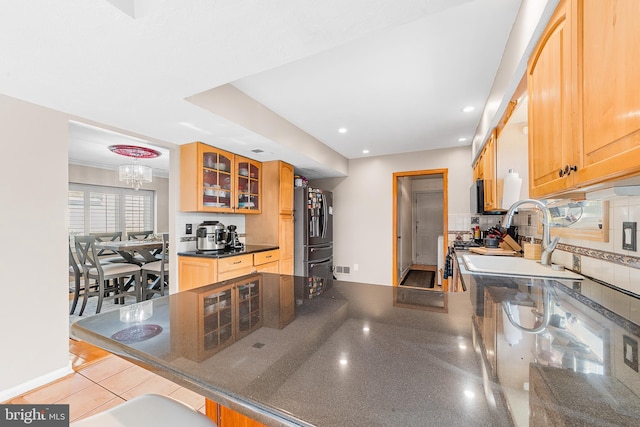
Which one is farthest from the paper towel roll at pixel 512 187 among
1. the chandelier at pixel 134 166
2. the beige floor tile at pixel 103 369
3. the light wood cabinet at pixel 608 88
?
the chandelier at pixel 134 166

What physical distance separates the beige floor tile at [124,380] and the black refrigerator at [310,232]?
7.40 feet

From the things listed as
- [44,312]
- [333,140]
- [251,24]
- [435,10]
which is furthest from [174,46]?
[333,140]

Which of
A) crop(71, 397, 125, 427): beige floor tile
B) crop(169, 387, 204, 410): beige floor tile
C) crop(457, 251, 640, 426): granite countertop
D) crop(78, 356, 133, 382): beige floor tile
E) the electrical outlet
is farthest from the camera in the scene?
crop(78, 356, 133, 382): beige floor tile

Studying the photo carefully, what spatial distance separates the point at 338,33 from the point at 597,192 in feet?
4.09

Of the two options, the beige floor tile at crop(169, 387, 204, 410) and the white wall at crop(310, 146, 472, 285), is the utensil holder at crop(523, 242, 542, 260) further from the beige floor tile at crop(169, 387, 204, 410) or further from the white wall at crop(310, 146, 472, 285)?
the beige floor tile at crop(169, 387, 204, 410)

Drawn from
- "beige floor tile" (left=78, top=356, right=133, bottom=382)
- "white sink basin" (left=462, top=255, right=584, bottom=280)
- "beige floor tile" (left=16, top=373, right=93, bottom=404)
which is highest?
"white sink basin" (left=462, top=255, right=584, bottom=280)

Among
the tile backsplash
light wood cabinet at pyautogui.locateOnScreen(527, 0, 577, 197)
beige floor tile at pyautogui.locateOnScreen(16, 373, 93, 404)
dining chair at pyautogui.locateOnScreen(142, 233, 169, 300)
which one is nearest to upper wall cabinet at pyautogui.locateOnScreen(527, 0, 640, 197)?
light wood cabinet at pyautogui.locateOnScreen(527, 0, 577, 197)

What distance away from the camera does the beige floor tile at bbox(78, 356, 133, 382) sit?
2.06 meters

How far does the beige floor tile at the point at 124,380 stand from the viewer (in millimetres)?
1912

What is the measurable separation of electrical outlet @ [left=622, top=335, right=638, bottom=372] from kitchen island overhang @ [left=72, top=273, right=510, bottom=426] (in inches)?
11.8

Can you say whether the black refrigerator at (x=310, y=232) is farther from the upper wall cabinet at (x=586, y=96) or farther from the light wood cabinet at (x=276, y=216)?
the upper wall cabinet at (x=586, y=96)

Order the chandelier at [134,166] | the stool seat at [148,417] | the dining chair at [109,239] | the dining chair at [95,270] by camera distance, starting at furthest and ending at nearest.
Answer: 1. the dining chair at [109,239]
2. the chandelier at [134,166]
3. the dining chair at [95,270]
4. the stool seat at [148,417]

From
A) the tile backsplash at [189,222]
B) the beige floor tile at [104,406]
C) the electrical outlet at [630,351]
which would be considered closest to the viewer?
the electrical outlet at [630,351]

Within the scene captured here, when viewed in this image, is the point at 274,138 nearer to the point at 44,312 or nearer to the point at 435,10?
the point at 435,10
